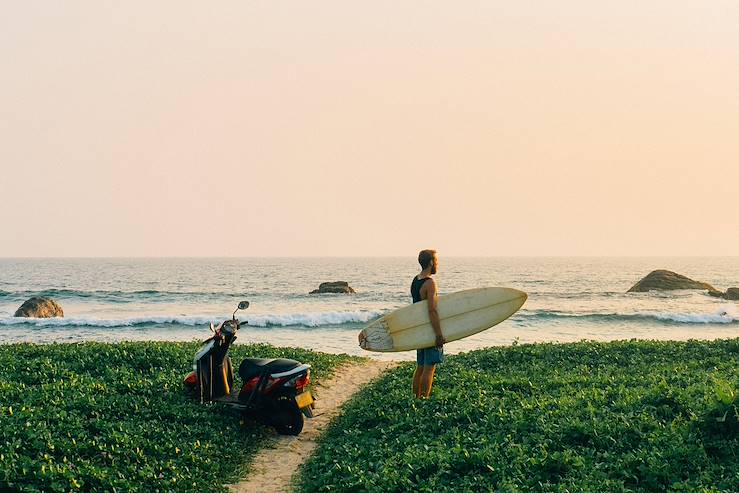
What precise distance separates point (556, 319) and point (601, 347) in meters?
24.6

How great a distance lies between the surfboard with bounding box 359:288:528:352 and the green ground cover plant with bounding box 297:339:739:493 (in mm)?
1149

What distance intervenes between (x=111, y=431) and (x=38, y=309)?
3789cm

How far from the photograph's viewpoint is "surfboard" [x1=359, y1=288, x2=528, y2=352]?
12.0 m

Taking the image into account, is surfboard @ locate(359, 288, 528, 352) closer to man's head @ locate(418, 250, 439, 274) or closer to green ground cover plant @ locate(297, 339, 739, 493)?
man's head @ locate(418, 250, 439, 274)

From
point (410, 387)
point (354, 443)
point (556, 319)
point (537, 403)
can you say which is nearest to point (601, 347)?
point (410, 387)

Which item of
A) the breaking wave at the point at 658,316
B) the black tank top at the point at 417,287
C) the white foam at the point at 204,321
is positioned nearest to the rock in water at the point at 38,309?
the white foam at the point at 204,321

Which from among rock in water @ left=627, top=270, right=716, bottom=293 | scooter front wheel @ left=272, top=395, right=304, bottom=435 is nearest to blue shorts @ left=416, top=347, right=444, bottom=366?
scooter front wheel @ left=272, top=395, right=304, bottom=435

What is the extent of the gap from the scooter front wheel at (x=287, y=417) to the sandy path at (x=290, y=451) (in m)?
0.14

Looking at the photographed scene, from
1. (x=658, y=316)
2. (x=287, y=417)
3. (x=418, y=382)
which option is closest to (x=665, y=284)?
(x=658, y=316)

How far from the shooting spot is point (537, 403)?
34.2 ft

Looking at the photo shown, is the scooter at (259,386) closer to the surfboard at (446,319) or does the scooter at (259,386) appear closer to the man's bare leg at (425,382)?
the surfboard at (446,319)

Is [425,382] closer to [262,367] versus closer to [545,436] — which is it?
[262,367]

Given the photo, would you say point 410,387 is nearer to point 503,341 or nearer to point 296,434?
point 296,434

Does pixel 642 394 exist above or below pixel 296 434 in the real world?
above
